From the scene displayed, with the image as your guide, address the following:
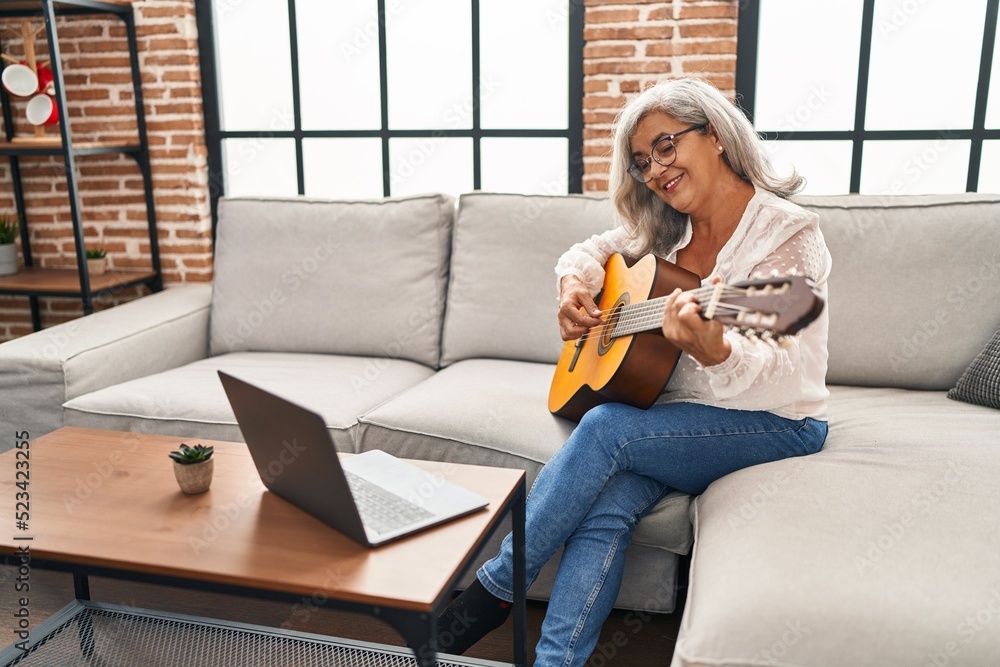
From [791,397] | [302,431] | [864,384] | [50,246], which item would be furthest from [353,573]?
[50,246]

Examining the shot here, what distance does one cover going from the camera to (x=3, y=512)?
135 centimetres

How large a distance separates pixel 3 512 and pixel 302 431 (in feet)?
2.02

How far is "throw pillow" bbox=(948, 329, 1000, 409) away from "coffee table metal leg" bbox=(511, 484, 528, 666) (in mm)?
1209

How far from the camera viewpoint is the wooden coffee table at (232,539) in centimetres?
109

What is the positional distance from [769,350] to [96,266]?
101 inches

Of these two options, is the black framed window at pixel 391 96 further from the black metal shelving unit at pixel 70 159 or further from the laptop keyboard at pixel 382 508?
the laptop keyboard at pixel 382 508

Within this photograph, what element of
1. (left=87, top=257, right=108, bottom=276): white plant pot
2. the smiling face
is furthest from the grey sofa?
the smiling face

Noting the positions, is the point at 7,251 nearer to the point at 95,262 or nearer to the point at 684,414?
the point at 95,262

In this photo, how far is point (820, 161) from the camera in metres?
2.69

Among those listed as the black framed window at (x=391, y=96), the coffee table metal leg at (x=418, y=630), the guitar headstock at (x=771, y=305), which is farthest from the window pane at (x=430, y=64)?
the coffee table metal leg at (x=418, y=630)

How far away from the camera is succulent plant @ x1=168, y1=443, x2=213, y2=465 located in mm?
1401

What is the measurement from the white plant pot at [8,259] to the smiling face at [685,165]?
252cm

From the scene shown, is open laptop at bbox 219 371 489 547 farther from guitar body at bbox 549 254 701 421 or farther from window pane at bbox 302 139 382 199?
window pane at bbox 302 139 382 199

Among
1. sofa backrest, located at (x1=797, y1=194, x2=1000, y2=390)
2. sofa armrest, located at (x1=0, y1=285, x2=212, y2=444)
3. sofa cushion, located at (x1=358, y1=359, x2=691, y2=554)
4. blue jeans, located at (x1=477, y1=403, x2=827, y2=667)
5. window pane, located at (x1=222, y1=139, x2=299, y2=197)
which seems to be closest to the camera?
blue jeans, located at (x1=477, y1=403, x2=827, y2=667)
